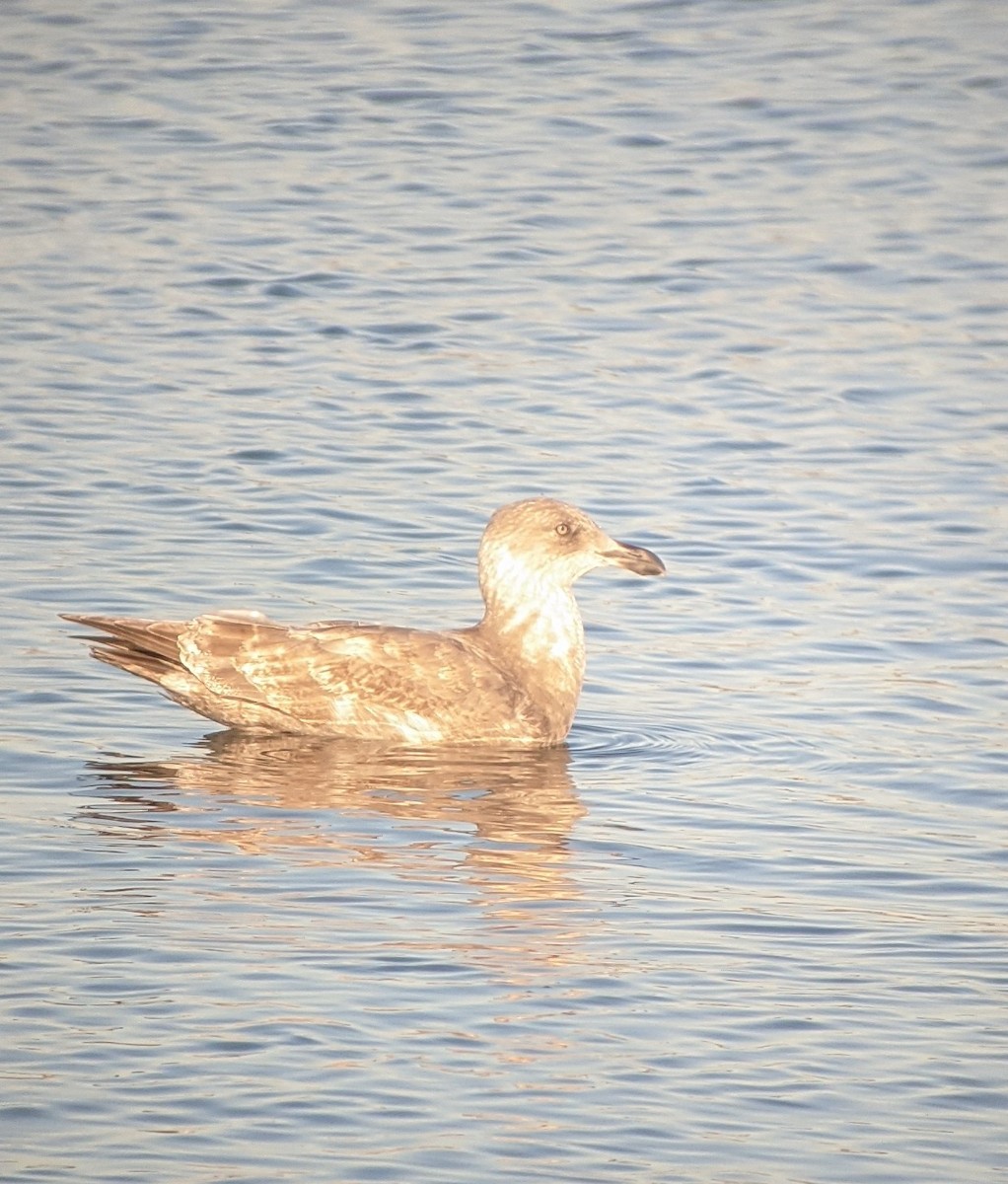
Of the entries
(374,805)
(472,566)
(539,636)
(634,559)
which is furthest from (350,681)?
(472,566)

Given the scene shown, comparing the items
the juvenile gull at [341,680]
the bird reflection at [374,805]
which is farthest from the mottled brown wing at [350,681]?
the bird reflection at [374,805]

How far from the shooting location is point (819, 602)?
12.6 m

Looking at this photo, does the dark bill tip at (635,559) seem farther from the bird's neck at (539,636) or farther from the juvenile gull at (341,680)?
the juvenile gull at (341,680)

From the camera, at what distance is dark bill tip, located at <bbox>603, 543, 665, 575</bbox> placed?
1119cm

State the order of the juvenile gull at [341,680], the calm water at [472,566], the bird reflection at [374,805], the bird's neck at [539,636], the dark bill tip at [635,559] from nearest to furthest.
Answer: the calm water at [472,566] → the bird reflection at [374,805] → the juvenile gull at [341,680] → the bird's neck at [539,636] → the dark bill tip at [635,559]

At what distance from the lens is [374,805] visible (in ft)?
31.2

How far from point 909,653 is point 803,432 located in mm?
4009

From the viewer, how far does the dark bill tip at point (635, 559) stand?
11188 millimetres

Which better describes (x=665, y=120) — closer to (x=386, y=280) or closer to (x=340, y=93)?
(x=340, y=93)

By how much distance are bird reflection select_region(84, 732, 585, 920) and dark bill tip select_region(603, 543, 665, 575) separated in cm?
103

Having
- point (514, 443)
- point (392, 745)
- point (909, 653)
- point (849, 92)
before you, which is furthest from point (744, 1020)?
point (849, 92)

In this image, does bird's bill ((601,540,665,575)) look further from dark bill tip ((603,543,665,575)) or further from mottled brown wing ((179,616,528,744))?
mottled brown wing ((179,616,528,744))

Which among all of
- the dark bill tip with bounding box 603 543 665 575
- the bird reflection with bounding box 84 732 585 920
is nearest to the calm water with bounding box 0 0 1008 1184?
the bird reflection with bounding box 84 732 585 920

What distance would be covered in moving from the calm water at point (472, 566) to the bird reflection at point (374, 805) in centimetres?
3
